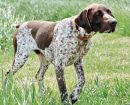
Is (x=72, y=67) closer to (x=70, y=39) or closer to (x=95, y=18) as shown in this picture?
(x=70, y=39)

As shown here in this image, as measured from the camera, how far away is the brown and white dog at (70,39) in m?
7.67

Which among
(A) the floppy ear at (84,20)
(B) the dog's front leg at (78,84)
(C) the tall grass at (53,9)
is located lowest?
(C) the tall grass at (53,9)

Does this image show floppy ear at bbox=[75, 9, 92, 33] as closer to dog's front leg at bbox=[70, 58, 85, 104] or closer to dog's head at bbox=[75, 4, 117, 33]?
dog's head at bbox=[75, 4, 117, 33]

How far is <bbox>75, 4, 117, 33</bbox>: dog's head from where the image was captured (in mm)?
7582

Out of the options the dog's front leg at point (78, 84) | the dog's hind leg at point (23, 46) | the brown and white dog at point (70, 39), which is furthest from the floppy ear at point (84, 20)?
the dog's hind leg at point (23, 46)

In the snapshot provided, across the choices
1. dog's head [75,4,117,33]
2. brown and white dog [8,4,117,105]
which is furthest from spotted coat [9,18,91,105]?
dog's head [75,4,117,33]

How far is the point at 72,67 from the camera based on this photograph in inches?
476

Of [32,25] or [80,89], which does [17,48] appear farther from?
[80,89]

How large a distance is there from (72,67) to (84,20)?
4.45 meters

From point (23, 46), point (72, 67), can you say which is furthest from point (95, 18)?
point (72, 67)

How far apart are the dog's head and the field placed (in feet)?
2.99

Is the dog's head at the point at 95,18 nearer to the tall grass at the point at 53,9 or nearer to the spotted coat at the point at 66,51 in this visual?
the spotted coat at the point at 66,51

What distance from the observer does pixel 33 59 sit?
1291cm

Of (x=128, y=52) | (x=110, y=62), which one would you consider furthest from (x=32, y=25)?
(x=128, y=52)
